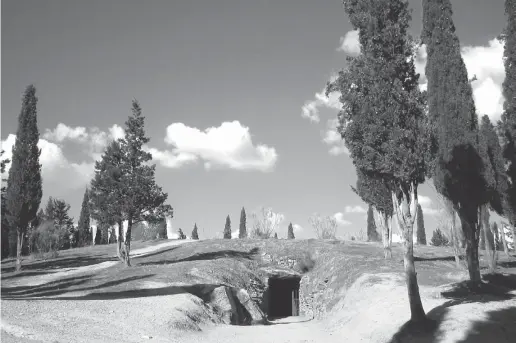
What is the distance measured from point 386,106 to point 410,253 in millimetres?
5913

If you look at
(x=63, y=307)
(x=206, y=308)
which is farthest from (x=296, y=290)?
(x=63, y=307)

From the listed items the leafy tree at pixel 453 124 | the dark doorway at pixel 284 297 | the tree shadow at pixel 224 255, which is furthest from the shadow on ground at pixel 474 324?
the tree shadow at pixel 224 255

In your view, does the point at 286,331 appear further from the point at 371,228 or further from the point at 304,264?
the point at 371,228

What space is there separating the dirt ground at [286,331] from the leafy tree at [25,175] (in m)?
12.7

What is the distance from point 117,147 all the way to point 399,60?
87.6 ft

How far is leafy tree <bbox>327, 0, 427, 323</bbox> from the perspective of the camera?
14.3 meters

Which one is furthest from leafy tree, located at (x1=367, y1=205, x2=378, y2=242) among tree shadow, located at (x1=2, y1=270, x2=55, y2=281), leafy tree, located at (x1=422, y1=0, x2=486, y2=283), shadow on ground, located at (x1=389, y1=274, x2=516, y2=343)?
tree shadow, located at (x1=2, y1=270, x2=55, y2=281)

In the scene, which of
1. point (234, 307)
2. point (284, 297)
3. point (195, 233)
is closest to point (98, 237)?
point (195, 233)

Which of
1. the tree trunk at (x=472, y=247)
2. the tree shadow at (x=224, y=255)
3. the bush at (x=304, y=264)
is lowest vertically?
the bush at (x=304, y=264)

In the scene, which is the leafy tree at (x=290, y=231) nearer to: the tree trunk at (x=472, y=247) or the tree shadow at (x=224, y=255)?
the tree shadow at (x=224, y=255)

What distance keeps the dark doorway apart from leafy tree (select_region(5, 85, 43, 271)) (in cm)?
2308

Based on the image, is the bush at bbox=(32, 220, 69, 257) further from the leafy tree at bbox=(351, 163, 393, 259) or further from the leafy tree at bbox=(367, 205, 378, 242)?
the leafy tree at bbox=(367, 205, 378, 242)

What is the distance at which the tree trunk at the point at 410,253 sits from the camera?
1291 centimetres

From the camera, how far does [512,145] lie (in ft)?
75.2
